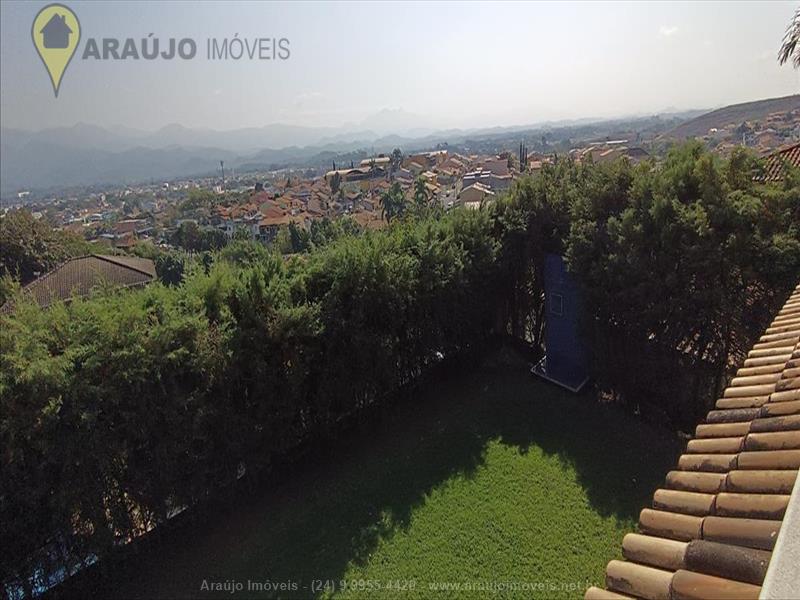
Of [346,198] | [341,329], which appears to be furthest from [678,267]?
[346,198]

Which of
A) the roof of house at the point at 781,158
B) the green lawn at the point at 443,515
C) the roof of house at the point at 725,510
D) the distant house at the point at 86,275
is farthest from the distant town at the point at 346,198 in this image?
the roof of house at the point at 725,510

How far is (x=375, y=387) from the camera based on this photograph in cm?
798

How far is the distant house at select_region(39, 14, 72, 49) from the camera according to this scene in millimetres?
8219

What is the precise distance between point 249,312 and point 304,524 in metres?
3.07

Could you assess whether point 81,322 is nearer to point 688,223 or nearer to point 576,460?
point 576,460

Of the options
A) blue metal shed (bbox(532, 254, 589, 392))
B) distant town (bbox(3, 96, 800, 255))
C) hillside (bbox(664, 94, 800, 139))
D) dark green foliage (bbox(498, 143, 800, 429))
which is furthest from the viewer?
hillside (bbox(664, 94, 800, 139))

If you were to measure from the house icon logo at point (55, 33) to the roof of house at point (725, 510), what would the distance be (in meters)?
11.4

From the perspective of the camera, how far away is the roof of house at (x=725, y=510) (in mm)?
1510

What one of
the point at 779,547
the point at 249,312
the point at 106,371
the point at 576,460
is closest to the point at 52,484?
the point at 106,371

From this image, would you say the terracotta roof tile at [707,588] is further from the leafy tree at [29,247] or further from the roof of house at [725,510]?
the leafy tree at [29,247]

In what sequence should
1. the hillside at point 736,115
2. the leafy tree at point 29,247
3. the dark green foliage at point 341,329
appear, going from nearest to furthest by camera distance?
the dark green foliage at point 341,329
the leafy tree at point 29,247
the hillside at point 736,115

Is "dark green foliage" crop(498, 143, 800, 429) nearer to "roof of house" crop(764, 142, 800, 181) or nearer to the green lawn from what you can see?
the green lawn

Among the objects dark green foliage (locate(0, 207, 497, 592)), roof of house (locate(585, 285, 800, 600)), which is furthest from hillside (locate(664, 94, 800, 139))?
roof of house (locate(585, 285, 800, 600))

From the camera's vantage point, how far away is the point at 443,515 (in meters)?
6.05
